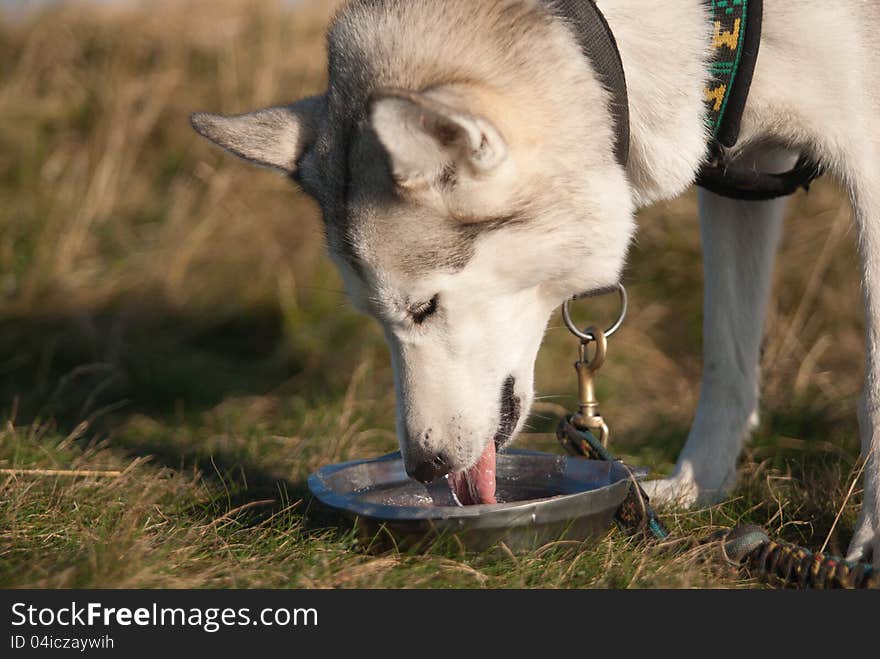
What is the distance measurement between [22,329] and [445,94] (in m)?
3.37

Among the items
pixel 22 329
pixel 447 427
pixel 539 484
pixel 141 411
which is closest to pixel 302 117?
pixel 447 427

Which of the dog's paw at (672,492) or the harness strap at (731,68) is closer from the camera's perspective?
the harness strap at (731,68)

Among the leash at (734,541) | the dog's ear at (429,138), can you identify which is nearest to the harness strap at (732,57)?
the leash at (734,541)

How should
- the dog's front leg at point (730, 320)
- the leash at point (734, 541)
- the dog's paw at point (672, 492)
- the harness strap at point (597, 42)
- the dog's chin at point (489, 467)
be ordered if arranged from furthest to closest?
1. the dog's front leg at point (730, 320)
2. the dog's paw at point (672, 492)
3. the dog's chin at point (489, 467)
4. the harness strap at point (597, 42)
5. the leash at point (734, 541)

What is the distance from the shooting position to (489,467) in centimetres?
259

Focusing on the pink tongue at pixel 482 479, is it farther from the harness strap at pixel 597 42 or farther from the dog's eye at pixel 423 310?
the harness strap at pixel 597 42

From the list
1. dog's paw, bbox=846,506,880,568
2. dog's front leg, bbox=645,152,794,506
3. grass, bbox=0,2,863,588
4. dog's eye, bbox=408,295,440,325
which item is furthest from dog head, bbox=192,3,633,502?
dog's paw, bbox=846,506,880,568

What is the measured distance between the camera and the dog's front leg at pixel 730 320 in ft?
10.2

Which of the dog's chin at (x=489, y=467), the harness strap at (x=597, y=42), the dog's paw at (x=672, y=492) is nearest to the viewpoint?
the harness strap at (x=597, y=42)

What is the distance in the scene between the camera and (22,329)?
4801 mm

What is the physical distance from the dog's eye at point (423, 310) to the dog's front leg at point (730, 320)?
1.12 meters

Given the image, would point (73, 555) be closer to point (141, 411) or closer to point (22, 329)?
point (141, 411)

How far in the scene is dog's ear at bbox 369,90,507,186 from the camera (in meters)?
1.99
